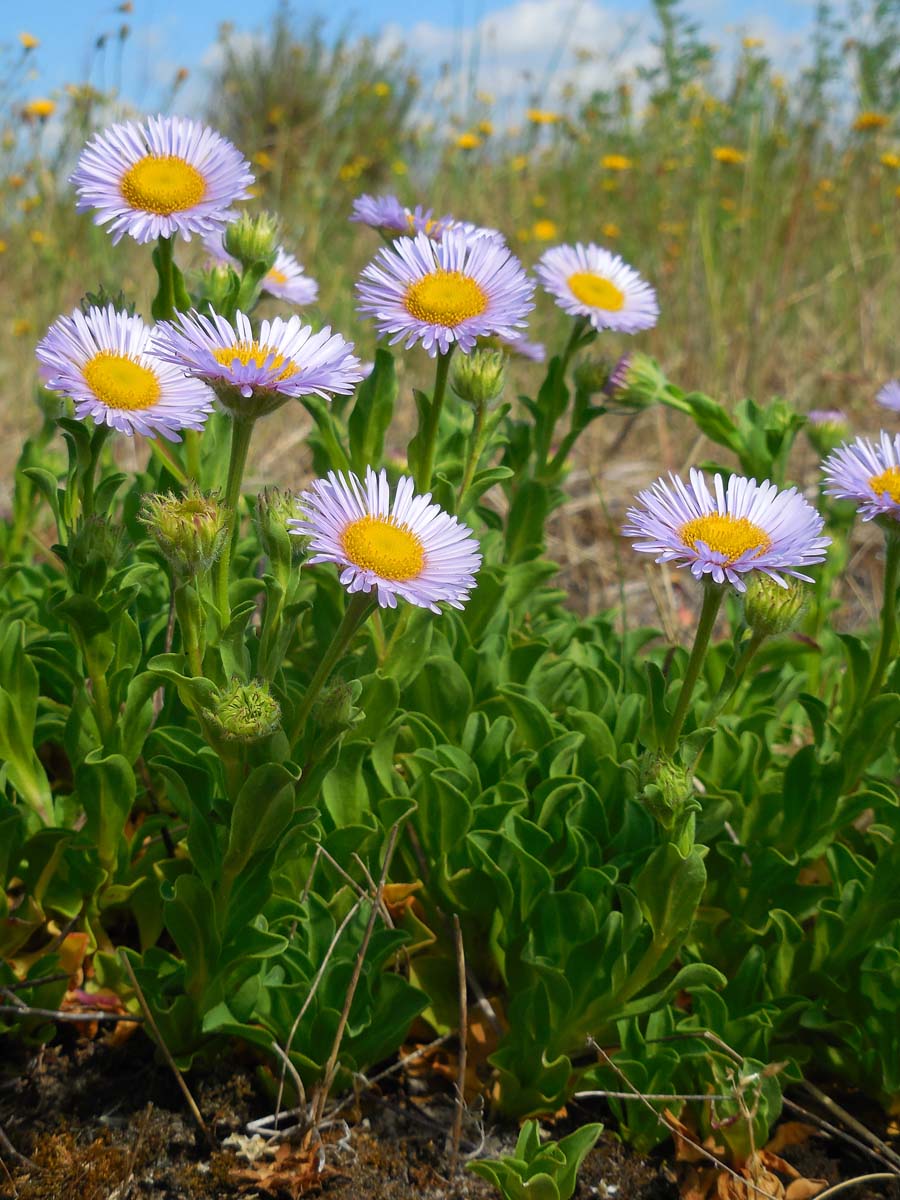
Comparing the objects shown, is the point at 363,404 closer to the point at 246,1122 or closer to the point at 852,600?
the point at 246,1122

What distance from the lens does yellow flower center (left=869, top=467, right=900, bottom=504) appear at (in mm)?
1826

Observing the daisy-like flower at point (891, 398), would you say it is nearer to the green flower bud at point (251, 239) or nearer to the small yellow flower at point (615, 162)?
the green flower bud at point (251, 239)

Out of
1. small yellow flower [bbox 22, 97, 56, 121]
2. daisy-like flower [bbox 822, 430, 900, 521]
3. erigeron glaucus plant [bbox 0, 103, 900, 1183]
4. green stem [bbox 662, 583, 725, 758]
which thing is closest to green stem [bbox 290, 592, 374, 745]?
erigeron glaucus plant [bbox 0, 103, 900, 1183]

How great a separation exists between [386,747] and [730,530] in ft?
2.53

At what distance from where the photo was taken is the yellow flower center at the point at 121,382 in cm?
171

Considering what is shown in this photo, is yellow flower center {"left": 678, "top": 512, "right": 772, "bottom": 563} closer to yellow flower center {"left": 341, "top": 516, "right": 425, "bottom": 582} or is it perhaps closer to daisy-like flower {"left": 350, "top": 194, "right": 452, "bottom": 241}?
yellow flower center {"left": 341, "top": 516, "right": 425, "bottom": 582}

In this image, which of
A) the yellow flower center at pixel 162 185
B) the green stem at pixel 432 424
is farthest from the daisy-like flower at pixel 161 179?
the green stem at pixel 432 424

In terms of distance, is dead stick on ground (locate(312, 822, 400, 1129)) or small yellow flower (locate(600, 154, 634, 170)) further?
small yellow flower (locate(600, 154, 634, 170))

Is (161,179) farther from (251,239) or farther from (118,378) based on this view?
(118,378)

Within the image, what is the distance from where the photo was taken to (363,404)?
227 cm

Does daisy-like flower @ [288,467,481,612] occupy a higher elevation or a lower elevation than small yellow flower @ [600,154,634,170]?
lower

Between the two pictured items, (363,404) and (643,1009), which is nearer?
(643,1009)

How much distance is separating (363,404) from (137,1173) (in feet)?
4.56

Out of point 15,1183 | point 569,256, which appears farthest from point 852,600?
point 15,1183
